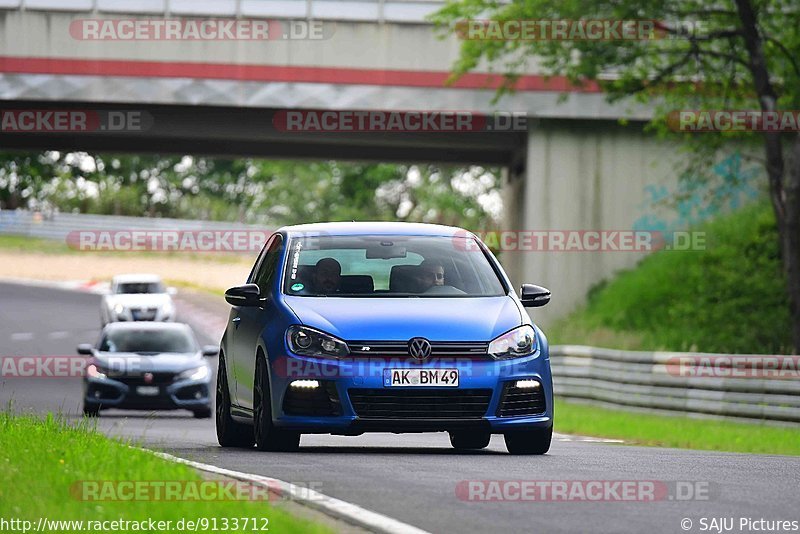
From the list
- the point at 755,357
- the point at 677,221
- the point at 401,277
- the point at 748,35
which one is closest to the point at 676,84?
the point at 748,35

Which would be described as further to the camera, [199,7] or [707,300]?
[199,7]

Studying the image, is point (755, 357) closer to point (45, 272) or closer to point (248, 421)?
point (248, 421)

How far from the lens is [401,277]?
42.8 feet

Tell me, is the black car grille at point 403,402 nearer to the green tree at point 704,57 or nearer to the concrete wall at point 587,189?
the green tree at point 704,57

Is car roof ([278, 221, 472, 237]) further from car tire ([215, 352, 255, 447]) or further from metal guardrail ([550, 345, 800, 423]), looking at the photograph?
metal guardrail ([550, 345, 800, 423])

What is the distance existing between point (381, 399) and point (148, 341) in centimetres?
1673

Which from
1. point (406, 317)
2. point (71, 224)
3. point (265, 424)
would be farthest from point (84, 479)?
point (71, 224)

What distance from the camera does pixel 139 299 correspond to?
48.7 m

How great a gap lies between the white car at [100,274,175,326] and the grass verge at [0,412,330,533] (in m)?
35.7

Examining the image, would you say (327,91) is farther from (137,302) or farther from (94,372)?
(137,302)

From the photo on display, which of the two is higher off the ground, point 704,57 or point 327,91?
point 704,57

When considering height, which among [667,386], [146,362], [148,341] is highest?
[148,341]

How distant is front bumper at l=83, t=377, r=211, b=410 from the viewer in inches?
1041

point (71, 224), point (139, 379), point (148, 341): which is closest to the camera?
point (139, 379)
